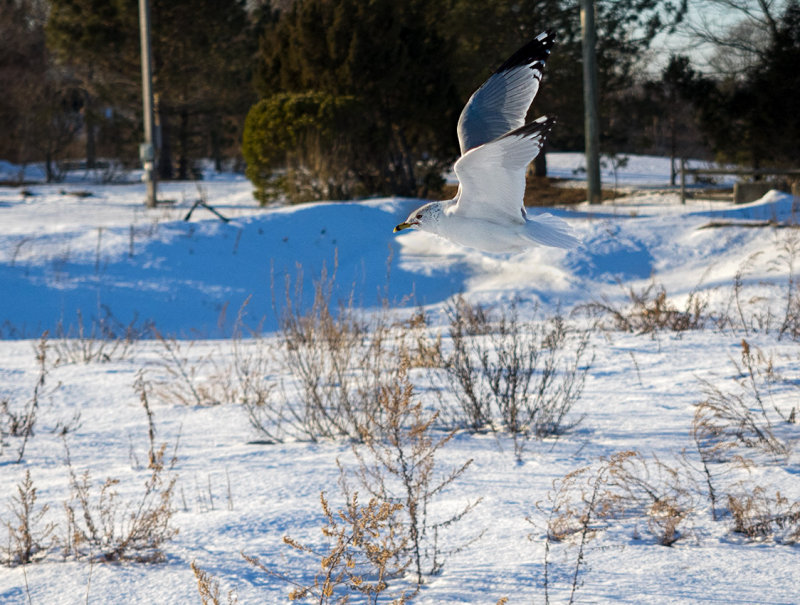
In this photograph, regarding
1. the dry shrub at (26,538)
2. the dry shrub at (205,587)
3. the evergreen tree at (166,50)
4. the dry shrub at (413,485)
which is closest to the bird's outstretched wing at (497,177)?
the dry shrub at (413,485)

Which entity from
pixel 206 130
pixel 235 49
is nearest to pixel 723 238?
pixel 235 49

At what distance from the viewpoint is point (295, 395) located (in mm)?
5887

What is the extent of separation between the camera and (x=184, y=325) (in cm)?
934

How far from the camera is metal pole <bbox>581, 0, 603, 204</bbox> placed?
13461 millimetres

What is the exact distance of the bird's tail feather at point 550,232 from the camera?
2393mm

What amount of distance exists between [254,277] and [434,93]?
6196mm

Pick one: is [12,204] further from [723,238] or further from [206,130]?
[206,130]

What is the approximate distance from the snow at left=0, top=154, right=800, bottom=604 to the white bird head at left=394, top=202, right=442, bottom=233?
4.19 feet

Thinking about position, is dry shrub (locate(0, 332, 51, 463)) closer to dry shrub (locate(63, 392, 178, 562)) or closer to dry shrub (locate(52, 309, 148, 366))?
dry shrub (locate(52, 309, 148, 366))

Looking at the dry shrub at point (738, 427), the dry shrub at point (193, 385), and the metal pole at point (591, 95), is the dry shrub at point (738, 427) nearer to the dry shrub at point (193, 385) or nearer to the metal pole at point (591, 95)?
the dry shrub at point (193, 385)

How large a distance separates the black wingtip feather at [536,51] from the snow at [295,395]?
1.68 m

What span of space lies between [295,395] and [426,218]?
3.67 metres

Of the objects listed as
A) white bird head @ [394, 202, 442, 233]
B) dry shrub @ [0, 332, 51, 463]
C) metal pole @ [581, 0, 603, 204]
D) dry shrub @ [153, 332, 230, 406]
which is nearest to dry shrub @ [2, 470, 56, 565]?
dry shrub @ [0, 332, 51, 463]

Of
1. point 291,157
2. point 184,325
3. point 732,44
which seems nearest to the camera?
point 184,325
